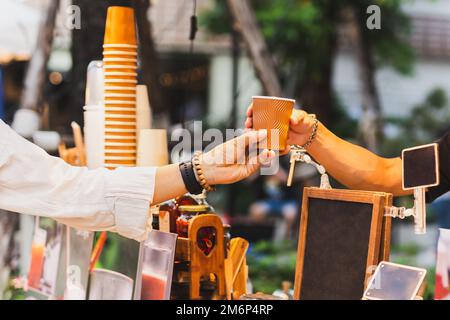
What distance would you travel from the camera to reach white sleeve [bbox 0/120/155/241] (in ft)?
5.73

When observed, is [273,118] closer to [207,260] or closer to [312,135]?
[312,135]

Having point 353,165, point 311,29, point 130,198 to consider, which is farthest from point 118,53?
point 311,29

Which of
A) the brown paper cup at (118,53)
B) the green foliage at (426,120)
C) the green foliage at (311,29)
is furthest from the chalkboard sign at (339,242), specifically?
the green foliage at (426,120)

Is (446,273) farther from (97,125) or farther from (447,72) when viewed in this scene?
(447,72)

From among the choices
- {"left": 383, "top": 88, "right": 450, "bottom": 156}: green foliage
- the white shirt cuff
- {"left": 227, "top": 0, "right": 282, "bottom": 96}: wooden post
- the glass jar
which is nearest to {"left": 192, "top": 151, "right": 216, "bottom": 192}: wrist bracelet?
the white shirt cuff

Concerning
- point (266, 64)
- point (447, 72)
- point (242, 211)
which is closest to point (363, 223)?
point (266, 64)

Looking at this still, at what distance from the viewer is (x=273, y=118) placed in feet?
5.95

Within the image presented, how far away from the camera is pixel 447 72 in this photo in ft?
37.9

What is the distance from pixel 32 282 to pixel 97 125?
720 millimetres

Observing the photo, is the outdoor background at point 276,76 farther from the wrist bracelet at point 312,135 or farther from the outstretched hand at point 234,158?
the outstretched hand at point 234,158

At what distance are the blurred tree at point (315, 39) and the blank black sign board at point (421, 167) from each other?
4.82 meters

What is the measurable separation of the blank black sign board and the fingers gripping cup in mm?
306

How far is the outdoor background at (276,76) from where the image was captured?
4.29 m

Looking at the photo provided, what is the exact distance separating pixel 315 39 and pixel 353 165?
5.08m
